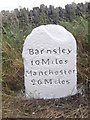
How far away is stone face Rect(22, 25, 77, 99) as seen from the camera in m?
3.98

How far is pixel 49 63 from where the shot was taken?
400cm

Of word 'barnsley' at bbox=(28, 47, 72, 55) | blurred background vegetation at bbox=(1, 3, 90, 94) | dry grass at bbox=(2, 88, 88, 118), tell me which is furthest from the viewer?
blurred background vegetation at bbox=(1, 3, 90, 94)

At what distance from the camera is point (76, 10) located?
247 inches

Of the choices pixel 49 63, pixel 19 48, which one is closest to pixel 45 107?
pixel 49 63

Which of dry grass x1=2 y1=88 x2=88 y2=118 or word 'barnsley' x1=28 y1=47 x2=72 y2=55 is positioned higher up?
word 'barnsley' x1=28 y1=47 x2=72 y2=55

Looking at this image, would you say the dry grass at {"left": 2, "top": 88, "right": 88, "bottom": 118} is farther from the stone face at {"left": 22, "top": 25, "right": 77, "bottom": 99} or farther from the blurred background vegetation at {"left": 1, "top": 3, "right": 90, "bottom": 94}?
the blurred background vegetation at {"left": 1, "top": 3, "right": 90, "bottom": 94}

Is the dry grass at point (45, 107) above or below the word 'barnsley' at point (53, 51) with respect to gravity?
below

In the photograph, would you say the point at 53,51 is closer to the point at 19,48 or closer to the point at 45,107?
the point at 45,107

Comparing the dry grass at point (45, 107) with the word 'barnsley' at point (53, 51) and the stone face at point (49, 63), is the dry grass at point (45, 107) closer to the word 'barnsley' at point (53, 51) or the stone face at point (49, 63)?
the stone face at point (49, 63)

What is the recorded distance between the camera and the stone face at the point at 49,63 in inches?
157

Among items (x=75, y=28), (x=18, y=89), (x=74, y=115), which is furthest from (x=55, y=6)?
(x=74, y=115)

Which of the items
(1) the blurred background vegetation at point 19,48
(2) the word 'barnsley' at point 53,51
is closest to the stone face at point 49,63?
(2) the word 'barnsley' at point 53,51

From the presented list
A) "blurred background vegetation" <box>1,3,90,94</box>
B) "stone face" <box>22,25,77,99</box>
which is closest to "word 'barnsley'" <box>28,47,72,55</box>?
"stone face" <box>22,25,77,99</box>

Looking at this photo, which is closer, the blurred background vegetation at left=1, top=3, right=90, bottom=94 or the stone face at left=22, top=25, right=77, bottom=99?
the stone face at left=22, top=25, right=77, bottom=99
